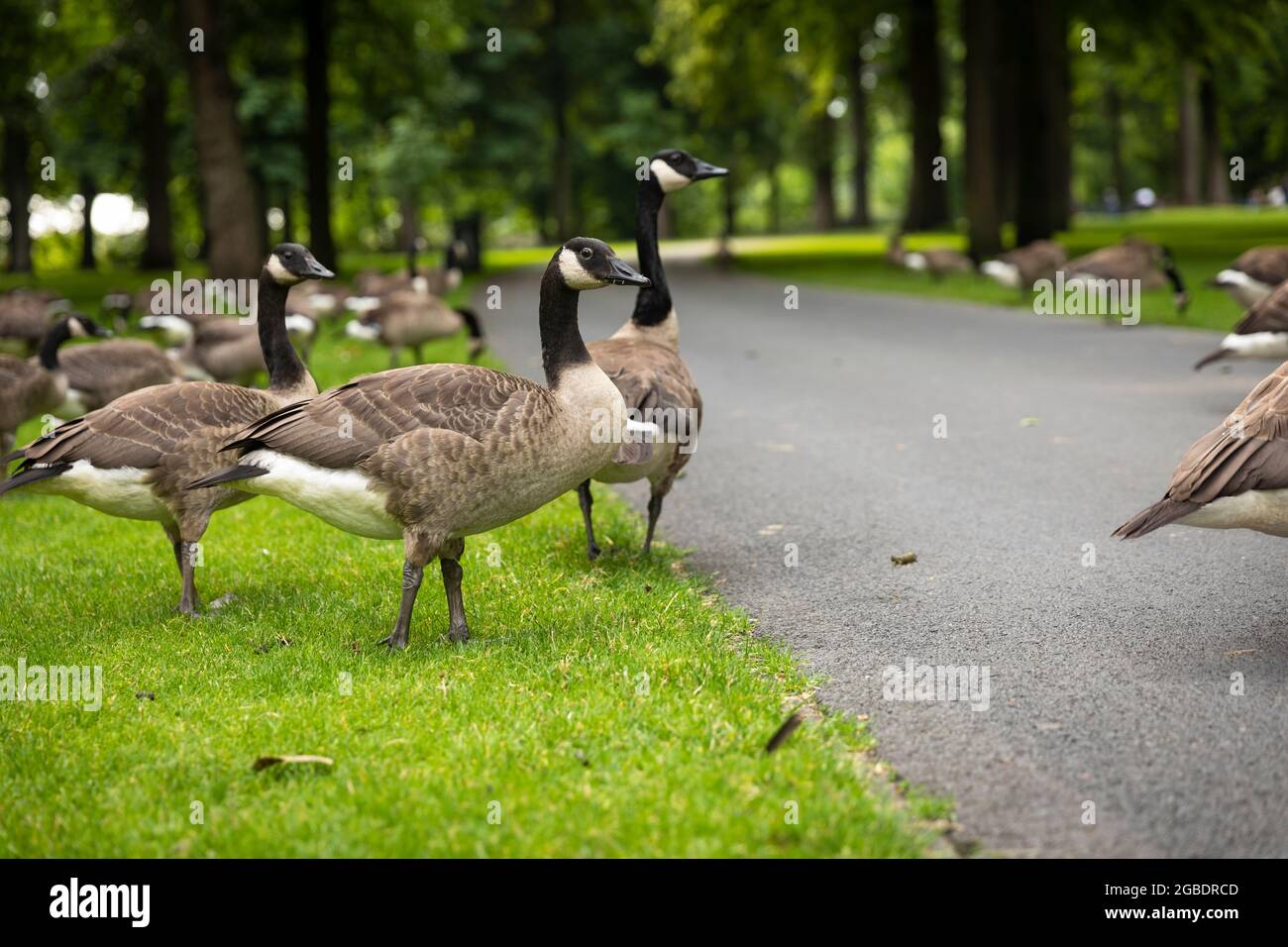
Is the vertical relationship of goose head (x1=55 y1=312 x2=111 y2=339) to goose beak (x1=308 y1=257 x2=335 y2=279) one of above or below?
below

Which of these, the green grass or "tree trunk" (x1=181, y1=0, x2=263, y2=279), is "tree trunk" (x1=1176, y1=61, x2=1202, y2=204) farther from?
"tree trunk" (x1=181, y1=0, x2=263, y2=279)

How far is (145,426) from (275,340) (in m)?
1.05

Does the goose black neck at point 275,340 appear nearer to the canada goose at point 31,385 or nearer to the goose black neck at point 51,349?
the canada goose at point 31,385

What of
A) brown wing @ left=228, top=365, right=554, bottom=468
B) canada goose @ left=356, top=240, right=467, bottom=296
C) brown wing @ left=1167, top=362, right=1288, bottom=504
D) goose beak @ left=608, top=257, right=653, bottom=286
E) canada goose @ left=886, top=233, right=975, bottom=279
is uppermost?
goose beak @ left=608, top=257, right=653, bottom=286

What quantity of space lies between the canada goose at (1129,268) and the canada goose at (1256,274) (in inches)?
225

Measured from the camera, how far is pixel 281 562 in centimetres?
737

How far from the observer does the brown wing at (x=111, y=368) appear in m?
10.6

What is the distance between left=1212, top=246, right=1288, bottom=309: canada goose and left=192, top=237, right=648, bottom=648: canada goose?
9.33 meters

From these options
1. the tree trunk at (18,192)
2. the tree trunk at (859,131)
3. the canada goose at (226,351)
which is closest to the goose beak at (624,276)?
the canada goose at (226,351)

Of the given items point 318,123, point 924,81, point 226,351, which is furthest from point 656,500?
point 924,81

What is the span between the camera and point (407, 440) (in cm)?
518

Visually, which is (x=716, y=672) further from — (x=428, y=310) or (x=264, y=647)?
(x=428, y=310)

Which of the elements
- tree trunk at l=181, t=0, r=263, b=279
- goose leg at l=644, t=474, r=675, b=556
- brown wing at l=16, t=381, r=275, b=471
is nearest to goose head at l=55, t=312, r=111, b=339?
brown wing at l=16, t=381, r=275, b=471

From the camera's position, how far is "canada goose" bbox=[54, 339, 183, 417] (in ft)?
34.6
